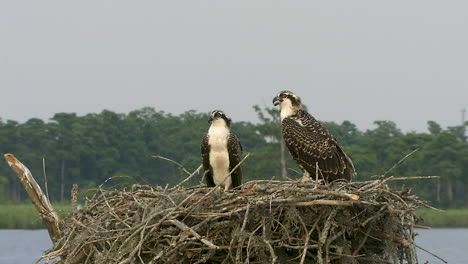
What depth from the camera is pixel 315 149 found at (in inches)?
330

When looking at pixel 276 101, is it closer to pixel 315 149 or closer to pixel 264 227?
pixel 315 149

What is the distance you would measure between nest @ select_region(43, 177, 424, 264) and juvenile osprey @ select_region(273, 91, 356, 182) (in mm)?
1032

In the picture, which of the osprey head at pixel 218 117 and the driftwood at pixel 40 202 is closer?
the osprey head at pixel 218 117

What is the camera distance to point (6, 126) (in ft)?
198

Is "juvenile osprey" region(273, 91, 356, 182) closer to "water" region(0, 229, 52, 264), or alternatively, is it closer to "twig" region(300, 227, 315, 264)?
"twig" region(300, 227, 315, 264)

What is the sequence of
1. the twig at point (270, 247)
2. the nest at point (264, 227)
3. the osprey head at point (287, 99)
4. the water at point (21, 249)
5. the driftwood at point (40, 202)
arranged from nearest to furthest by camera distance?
the twig at point (270, 247), the nest at point (264, 227), the osprey head at point (287, 99), the driftwood at point (40, 202), the water at point (21, 249)

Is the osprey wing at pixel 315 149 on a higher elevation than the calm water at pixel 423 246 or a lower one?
higher

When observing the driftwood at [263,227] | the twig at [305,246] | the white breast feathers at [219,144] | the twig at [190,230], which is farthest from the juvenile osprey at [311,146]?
the twig at [190,230]

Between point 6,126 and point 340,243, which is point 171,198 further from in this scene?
point 6,126

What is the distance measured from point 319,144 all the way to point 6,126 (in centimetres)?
5473

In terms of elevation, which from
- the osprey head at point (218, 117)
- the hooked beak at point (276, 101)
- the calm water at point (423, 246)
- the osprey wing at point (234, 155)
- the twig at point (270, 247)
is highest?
the hooked beak at point (276, 101)

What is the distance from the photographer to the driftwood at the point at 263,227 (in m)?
6.70

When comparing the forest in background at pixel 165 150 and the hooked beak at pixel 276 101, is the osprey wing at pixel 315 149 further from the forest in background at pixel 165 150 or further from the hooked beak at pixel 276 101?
the forest in background at pixel 165 150

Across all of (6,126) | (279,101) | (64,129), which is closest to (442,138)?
(64,129)
